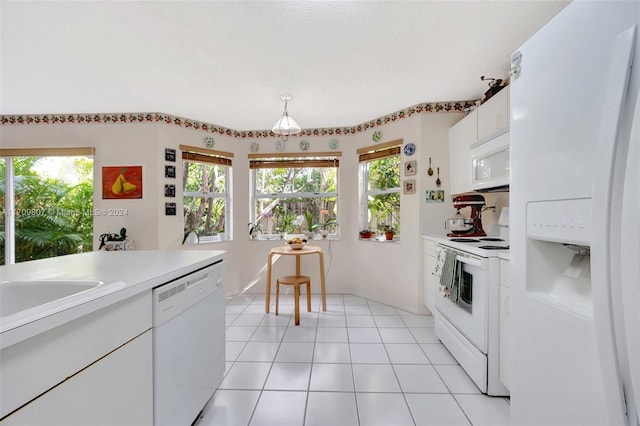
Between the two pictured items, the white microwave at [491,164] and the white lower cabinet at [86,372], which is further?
the white microwave at [491,164]

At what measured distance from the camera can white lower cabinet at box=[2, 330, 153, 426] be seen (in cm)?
65

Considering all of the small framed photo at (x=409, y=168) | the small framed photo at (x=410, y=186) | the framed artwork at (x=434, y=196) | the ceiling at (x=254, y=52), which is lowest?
the framed artwork at (x=434, y=196)

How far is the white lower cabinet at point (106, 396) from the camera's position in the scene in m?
0.65

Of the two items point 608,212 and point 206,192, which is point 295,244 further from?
point 608,212

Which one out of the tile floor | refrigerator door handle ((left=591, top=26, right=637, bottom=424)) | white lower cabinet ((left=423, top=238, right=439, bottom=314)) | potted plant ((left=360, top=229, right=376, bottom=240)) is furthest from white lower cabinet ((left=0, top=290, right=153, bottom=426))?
potted plant ((left=360, top=229, right=376, bottom=240))

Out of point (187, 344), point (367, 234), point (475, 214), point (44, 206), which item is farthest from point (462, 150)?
point (44, 206)

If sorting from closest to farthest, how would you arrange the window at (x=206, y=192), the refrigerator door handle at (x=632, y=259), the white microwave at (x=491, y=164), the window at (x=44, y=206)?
the refrigerator door handle at (x=632, y=259), the white microwave at (x=491, y=164), the window at (x=44, y=206), the window at (x=206, y=192)

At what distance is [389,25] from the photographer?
166cm

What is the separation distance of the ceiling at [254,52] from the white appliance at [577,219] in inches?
40.2

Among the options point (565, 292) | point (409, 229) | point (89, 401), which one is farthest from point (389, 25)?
point (89, 401)

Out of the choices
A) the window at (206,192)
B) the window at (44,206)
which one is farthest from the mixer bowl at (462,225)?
the window at (44,206)

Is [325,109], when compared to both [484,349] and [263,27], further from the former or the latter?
[484,349]

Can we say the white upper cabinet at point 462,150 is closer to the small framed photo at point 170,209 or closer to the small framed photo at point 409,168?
the small framed photo at point 409,168

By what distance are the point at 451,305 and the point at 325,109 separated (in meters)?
2.30
